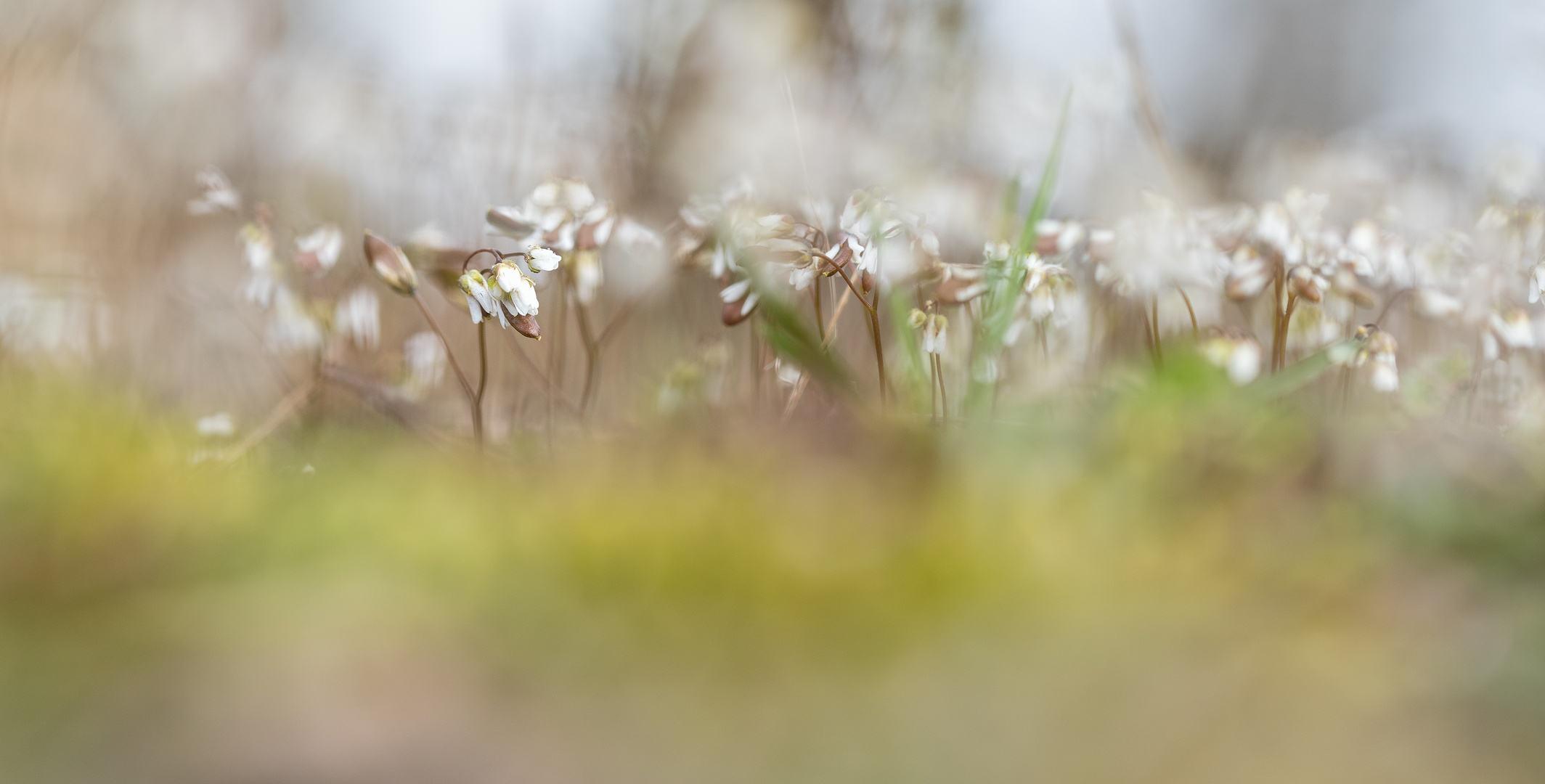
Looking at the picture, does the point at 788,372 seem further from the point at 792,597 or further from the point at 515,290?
the point at 792,597

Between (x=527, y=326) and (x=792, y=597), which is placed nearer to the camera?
(x=792, y=597)

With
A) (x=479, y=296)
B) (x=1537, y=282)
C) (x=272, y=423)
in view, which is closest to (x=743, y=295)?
(x=479, y=296)

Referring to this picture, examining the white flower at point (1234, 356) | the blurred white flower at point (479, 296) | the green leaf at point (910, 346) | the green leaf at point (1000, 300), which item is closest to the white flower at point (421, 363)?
the blurred white flower at point (479, 296)

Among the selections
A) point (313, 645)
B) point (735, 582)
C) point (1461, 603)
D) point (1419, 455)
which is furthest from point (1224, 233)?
point (313, 645)

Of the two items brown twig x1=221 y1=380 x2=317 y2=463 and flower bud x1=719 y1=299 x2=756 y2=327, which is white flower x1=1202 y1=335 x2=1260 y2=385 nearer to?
flower bud x1=719 y1=299 x2=756 y2=327

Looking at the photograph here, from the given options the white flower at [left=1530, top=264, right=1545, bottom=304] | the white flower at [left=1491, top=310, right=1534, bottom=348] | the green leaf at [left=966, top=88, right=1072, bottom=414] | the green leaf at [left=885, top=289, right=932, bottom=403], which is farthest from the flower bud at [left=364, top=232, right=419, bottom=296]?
the white flower at [left=1491, top=310, right=1534, bottom=348]

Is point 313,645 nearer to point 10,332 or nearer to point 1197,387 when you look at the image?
point 1197,387

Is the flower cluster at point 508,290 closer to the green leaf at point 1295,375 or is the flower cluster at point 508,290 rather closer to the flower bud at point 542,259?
the flower bud at point 542,259
